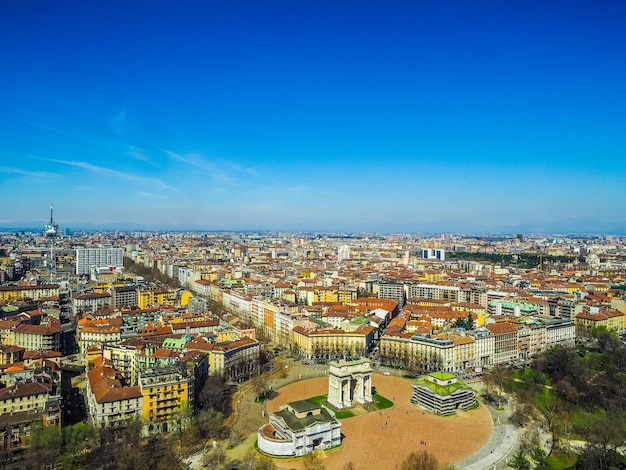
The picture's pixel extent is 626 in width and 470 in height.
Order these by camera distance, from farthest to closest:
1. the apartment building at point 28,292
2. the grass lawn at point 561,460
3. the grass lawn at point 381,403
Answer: the apartment building at point 28,292 → the grass lawn at point 381,403 → the grass lawn at point 561,460

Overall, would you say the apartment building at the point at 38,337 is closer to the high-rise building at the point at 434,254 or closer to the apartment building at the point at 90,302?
the apartment building at the point at 90,302

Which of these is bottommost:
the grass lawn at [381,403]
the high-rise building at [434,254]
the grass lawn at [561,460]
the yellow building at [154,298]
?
the grass lawn at [561,460]

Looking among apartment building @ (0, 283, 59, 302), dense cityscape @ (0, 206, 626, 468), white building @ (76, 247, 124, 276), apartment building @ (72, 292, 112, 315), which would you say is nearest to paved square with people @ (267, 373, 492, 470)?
dense cityscape @ (0, 206, 626, 468)

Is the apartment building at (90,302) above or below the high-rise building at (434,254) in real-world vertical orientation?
below

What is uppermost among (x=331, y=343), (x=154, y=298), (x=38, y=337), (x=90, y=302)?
(x=154, y=298)

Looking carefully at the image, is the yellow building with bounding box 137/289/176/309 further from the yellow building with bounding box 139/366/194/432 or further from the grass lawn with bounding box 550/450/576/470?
the grass lawn with bounding box 550/450/576/470

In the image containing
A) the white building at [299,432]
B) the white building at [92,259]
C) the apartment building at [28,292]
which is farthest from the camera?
the white building at [92,259]

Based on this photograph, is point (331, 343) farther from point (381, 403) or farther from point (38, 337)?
point (38, 337)

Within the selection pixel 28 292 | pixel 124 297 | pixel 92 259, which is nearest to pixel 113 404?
pixel 124 297

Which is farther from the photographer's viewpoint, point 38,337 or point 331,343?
point 331,343

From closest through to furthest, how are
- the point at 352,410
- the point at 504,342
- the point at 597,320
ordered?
the point at 352,410 < the point at 504,342 < the point at 597,320

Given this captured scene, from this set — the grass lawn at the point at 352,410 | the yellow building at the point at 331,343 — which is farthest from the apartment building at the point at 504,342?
the grass lawn at the point at 352,410

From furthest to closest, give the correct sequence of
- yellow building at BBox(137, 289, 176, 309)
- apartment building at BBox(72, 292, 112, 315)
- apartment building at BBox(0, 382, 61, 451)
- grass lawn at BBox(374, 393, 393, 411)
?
yellow building at BBox(137, 289, 176, 309)
apartment building at BBox(72, 292, 112, 315)
grass lawn at BBox(374, 393, 393, 411)
apartment building at BBox(0, 382, 61, 451)
